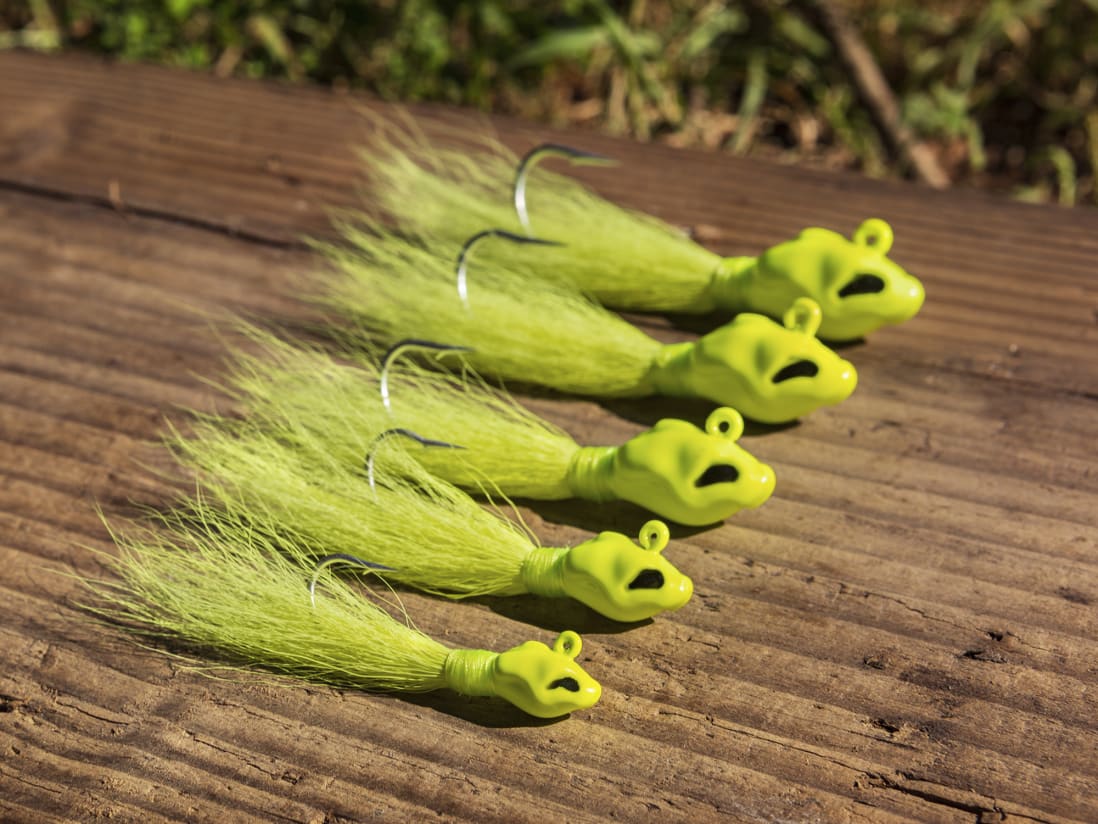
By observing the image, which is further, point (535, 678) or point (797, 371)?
point (797, 371)

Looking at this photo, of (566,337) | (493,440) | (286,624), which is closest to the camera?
(286,624)

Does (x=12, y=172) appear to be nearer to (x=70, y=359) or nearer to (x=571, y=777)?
(x=70, y=359)

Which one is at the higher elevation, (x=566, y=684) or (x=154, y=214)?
(x=154, y=214)

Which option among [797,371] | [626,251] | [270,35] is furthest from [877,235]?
[270,35]

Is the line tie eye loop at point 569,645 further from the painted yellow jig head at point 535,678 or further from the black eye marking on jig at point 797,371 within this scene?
the black eye marking on jig at point 797,371

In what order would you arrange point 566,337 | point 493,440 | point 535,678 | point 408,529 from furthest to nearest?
1. point 566,337
2. point 493,440
3. point 408,529
4. point 535,678

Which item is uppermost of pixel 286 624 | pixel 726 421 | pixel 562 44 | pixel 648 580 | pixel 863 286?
pixel 562 44

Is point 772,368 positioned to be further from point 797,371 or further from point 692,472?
point 692,472

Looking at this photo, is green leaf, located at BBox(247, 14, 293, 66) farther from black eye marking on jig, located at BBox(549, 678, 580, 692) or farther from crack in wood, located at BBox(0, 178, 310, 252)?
black eye marking on jig, located at BBox(549, 678, 580, 692)
